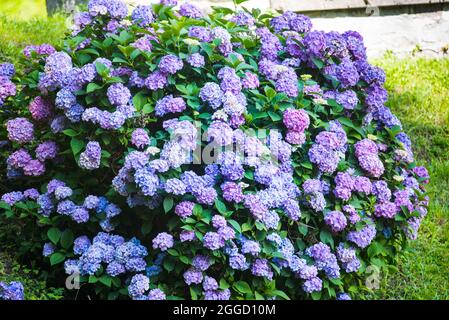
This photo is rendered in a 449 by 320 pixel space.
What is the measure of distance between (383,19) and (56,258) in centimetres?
395

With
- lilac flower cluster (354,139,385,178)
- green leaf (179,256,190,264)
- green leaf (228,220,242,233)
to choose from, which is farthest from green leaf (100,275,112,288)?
lilac flower cluster (354,139,385,178)

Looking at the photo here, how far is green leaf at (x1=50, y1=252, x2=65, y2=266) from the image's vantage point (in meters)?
3.39

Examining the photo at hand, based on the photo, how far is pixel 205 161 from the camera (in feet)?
10.8

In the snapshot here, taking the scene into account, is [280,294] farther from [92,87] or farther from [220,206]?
[92,87]

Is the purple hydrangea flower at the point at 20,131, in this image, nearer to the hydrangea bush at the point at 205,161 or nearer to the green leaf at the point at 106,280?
the hydrangea bush at the point at 205,161

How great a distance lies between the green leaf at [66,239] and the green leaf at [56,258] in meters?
0.05

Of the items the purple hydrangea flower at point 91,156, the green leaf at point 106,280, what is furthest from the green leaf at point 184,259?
the purple hydrangea flower at point 91,156

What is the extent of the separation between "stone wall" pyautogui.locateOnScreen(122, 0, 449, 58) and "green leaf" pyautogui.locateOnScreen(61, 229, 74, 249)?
3.02 metres

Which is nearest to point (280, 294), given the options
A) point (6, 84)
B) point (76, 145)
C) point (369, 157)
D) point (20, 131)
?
point (369, 157)

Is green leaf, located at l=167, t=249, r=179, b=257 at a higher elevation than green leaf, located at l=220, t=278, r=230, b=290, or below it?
higher

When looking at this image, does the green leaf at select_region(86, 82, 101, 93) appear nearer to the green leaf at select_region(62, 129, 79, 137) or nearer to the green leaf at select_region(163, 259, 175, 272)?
the green leaf at select_region(62, 129, 79, 137)
